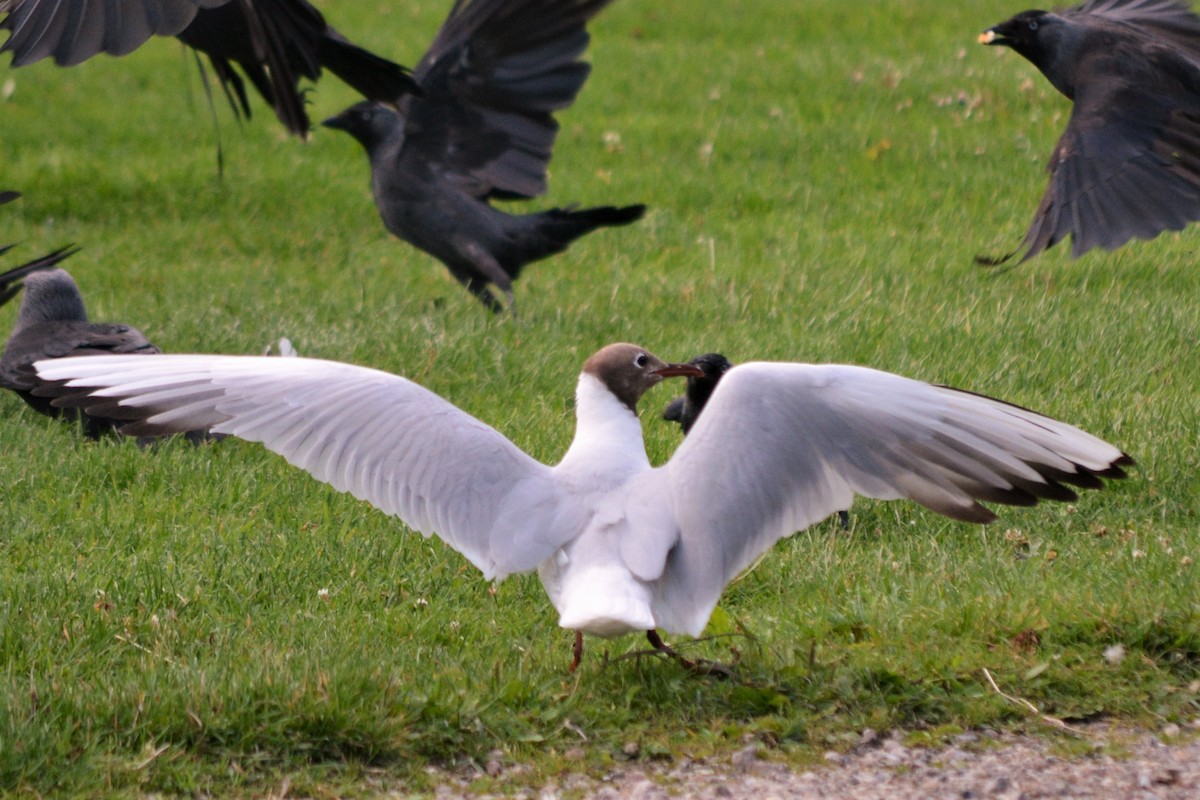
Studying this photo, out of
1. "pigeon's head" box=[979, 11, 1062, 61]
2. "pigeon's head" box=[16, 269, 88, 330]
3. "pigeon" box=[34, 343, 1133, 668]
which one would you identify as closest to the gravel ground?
"pigeon" box=[34, 343, 1133, 668]

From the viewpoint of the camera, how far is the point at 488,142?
828cm

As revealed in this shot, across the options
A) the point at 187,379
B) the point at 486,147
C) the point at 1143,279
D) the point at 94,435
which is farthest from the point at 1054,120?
the point at 187,379

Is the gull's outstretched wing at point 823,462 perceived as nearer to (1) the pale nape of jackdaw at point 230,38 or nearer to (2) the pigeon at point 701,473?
(2) the pigeon at point 701,473

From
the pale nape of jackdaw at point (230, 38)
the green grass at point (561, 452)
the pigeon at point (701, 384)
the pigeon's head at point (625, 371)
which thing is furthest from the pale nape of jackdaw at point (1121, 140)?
the pale nape of jackdaw at point (230, 38)

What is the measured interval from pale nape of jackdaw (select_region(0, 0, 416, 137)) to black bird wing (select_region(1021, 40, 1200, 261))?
2.59 m

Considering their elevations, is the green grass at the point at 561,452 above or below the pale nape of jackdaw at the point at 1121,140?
below

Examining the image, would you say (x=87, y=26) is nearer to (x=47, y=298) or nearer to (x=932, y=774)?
(x=47, y=298)

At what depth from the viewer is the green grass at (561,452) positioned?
3.57m

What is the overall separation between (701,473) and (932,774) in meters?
0.92

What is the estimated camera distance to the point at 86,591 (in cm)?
435

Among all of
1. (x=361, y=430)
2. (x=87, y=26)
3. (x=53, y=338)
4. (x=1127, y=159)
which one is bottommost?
(x=53, y=338)

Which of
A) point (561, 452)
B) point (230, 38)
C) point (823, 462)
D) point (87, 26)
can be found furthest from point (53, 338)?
point (823, 462)

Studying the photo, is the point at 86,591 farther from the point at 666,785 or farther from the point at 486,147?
the point at 486,147

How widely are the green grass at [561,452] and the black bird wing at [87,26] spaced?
4.98ft
